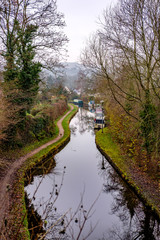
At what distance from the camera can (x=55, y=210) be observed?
7938mm

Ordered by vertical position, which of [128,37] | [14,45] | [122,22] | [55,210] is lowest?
[55,210]

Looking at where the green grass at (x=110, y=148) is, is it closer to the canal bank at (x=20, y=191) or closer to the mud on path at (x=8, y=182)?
the canal bank at (x=20, y=191)

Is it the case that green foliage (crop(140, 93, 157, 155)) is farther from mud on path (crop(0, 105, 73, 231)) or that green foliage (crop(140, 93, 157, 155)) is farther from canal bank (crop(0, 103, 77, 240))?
mud on path (crop(0, 105, 73, 231))

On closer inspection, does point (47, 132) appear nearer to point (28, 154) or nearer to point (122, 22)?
point (28, 154)

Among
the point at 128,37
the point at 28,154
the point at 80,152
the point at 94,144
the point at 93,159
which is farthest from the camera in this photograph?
the point at 94,144

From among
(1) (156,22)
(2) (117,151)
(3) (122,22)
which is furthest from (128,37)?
(2) (117,151)

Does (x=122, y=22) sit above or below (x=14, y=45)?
below

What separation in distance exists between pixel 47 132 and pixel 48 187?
833 centimetres

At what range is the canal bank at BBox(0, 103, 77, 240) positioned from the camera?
4.70 m

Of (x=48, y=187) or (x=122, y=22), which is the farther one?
(x=48, y=187)

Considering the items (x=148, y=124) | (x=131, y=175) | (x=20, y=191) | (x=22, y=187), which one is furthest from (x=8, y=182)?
(x=148, y=124)

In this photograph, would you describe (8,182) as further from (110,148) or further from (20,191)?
(110,148)

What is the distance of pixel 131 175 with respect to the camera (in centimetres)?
977

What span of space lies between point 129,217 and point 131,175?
2.55 meters
